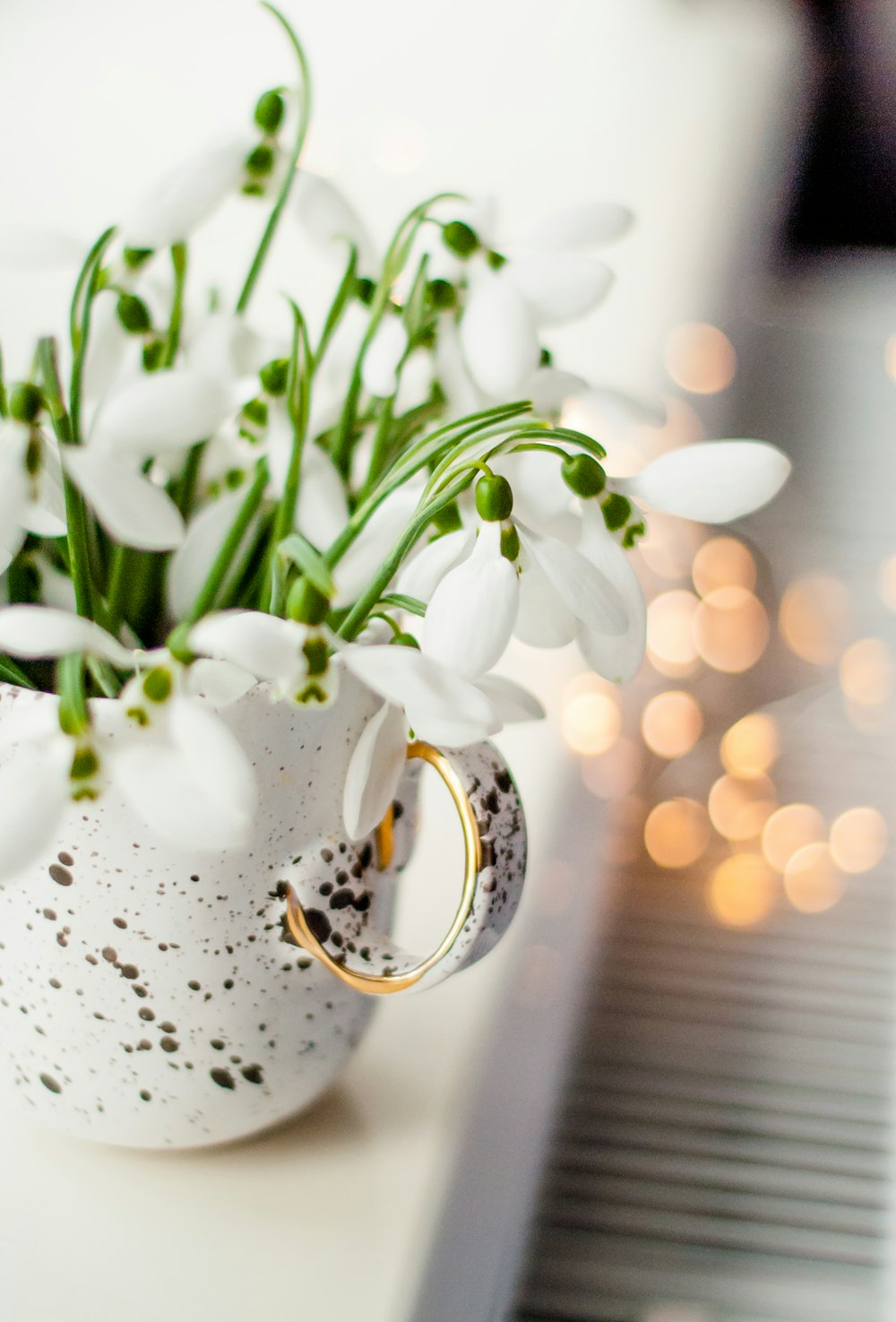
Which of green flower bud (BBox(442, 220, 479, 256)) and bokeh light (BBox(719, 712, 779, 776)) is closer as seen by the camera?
green flower bud (BBox(442, 220, 479, 256))

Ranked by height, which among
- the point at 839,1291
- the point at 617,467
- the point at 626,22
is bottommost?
the point at 839,1291

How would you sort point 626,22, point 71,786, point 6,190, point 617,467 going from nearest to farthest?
point 71,786 < point 617,467 < point 6,190 < point 626,22

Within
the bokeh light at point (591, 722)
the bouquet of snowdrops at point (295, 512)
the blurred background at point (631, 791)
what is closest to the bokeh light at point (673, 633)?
the blurred background at point (631, 791)

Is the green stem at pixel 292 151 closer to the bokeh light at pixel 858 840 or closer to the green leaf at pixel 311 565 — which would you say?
the green leaf at pixel 311 565

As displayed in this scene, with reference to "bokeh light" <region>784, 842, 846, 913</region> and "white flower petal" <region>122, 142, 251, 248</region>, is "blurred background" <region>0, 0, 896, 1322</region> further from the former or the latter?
"white flower petal" <region>122, 142, 251, 248</region>

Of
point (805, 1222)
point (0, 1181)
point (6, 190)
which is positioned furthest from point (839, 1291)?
point (6, 190)

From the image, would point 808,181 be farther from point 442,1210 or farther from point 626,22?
point 442,1210

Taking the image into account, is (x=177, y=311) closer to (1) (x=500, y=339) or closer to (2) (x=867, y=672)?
(1) (x=500, y=339)

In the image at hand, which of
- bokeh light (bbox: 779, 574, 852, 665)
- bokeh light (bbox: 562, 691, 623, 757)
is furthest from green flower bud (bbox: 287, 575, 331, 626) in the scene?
bokeh light (bbox: 779, 574, 852, 665)
